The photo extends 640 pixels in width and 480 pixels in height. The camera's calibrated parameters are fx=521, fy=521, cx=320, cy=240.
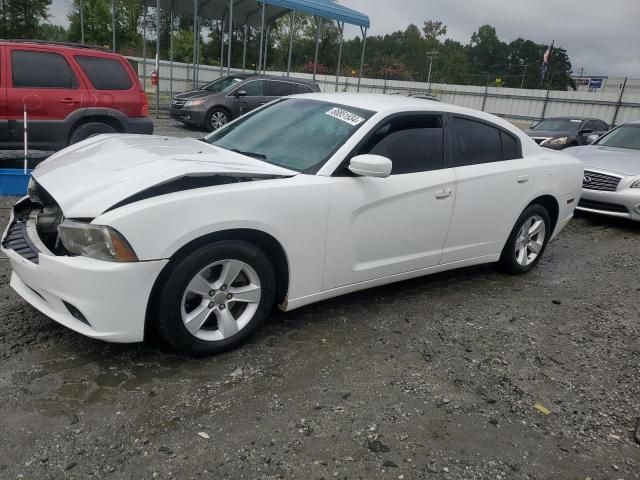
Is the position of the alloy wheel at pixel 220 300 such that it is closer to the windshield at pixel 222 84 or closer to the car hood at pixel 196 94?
the car hood at pixel 196 94

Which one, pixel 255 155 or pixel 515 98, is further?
pixel 515 98

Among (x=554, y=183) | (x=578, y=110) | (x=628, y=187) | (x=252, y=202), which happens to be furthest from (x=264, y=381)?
(x=578, y=110)

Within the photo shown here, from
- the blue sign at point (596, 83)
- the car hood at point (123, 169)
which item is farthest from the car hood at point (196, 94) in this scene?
the blue sign at point (596, 83)

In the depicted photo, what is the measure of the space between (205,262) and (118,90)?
5.97m

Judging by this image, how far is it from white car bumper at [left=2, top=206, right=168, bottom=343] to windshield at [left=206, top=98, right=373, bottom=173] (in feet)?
4.11

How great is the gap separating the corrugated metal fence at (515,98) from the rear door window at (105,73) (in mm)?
16763

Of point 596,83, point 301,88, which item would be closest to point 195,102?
point 301,88

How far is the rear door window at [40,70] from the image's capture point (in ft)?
23.3

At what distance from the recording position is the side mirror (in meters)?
3.23

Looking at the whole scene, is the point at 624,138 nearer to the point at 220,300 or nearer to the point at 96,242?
the point at 220,300

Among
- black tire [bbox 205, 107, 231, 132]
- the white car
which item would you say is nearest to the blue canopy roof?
black tire [bbox 205, 107, 231, 132]

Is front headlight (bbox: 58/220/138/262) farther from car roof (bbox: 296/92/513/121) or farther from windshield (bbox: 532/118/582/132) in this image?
windshield (bbox: 532/118/582/132)

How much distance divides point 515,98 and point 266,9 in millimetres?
15829

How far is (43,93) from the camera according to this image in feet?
23.6
